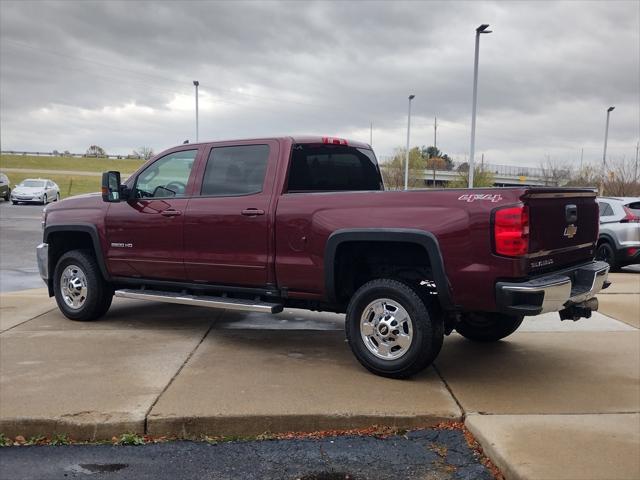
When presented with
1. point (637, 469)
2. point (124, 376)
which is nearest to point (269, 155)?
point (124, 376)

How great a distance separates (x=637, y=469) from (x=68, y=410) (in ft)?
11.7

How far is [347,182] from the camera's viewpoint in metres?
6.38

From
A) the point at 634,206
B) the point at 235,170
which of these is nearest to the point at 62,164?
the point at 634,206

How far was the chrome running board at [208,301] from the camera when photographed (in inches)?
217

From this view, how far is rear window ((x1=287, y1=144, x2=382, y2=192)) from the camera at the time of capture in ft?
19.0

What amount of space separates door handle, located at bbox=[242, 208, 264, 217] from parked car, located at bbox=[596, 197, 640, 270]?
9.36 meters

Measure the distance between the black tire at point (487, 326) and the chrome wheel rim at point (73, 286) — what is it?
4194 mm

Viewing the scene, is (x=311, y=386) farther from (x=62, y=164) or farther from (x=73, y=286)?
(x=62, y=164)

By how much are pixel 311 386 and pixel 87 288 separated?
3417 mm

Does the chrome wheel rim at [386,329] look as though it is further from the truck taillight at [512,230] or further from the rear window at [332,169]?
the rear window at [332,169]

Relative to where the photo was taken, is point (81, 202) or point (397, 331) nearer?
point (397, 331)

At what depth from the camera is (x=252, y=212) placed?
5582 mm

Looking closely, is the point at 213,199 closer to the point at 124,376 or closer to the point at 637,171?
the point at 124,376

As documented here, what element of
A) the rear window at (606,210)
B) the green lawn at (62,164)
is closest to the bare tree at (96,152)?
the green lawn at (62,164)
